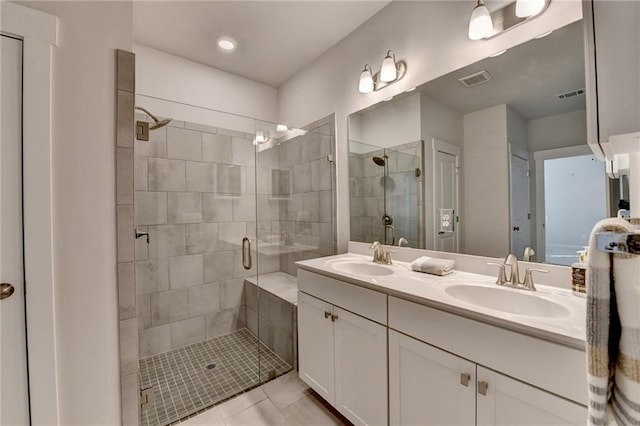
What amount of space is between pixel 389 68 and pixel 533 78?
85cm

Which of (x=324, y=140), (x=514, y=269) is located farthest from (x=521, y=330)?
(x=324, y=140)

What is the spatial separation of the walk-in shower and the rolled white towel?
3.08ft

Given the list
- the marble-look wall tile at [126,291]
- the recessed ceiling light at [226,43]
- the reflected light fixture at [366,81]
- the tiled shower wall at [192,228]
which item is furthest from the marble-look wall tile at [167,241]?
the reflected light fixture at [366,81]

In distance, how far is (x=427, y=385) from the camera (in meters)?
1.11

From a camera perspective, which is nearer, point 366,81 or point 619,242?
point 619,242

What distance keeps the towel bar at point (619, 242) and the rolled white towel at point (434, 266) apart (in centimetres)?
102

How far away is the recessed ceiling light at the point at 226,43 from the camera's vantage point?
2.22 m

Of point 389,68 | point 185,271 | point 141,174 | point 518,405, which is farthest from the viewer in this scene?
point 185,271

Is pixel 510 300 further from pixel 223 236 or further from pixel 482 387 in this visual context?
pixel 223 236

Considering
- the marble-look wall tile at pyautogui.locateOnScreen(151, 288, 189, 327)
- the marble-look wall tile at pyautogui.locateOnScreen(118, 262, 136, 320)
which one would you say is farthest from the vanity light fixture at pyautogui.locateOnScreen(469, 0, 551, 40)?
the marble-look wall tile at pyautogui.locateOnScreen(151, 288, 189, 327)

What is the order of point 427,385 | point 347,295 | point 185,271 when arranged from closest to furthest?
point 427,385 → point 347,295 → point 185,271

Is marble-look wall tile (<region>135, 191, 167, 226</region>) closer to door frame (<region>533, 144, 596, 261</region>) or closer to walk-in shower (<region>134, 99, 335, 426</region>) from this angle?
walk-in shower (<region>134, 99, 335, 426</region>)

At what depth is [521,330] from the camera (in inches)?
33.6

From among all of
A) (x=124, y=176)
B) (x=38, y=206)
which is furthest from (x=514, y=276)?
(x=38, y=206)
